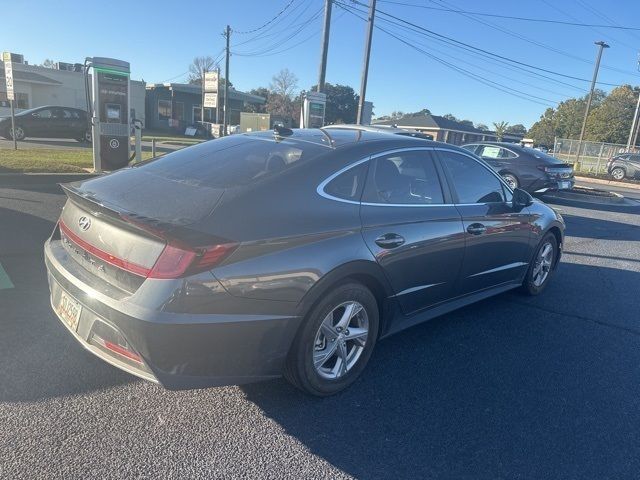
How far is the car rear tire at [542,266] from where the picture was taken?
505 centimetres

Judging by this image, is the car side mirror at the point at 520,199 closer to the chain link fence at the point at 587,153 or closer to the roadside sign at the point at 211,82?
the roadside sign at the point at 211,82

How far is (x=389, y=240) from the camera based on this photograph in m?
3.16

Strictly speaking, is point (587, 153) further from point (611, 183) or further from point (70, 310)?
point (70, 310)

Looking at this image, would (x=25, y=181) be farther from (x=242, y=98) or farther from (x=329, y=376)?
(x=242, y=98)

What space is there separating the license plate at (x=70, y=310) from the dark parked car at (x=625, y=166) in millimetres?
27429

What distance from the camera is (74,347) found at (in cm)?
336

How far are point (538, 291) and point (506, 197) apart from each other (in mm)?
1352

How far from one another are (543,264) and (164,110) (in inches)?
1717

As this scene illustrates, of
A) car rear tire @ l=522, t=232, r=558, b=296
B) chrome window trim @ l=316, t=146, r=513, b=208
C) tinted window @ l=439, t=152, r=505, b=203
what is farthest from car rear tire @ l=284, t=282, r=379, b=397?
car rear tire @ l=522, t=232, r=558, b=296

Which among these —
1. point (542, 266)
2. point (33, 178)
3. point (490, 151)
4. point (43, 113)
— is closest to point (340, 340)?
point (542, 266)

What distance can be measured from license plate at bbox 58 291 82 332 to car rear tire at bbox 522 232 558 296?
4.16m

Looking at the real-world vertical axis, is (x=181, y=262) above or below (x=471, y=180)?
below

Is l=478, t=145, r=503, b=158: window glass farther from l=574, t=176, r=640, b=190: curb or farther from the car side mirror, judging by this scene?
l=574, t=176, r=640, b=190: curb

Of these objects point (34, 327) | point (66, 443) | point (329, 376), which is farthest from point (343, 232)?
point (34, 327)
